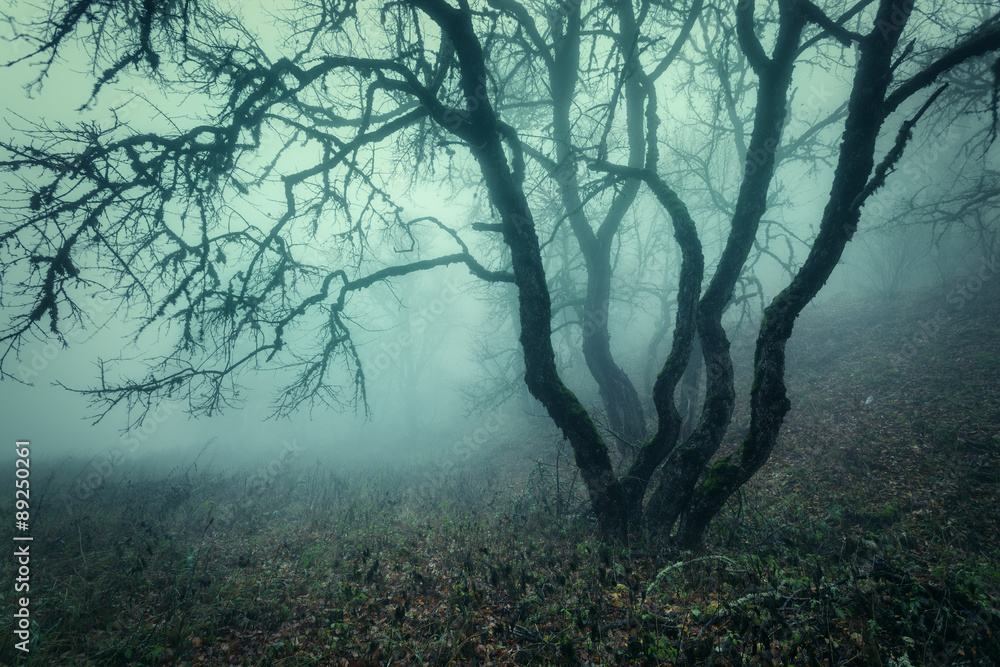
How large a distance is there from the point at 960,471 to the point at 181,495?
45.3 feet

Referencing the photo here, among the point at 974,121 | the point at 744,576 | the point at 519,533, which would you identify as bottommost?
the point at 519,533

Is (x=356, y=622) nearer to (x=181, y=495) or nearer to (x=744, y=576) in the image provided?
(x=744, y=576)

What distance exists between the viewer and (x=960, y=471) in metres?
5.24

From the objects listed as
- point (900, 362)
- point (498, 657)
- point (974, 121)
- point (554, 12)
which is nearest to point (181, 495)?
point (498, 657)

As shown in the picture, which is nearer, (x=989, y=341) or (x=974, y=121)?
(x=989, y=341)

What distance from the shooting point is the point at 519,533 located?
18.4 feet

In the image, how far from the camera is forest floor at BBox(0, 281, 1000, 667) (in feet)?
8.53

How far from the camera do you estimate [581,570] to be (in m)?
4.14

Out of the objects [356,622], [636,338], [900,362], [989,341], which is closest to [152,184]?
[356,622]

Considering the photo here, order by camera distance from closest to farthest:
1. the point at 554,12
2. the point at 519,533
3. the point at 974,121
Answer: the point at 519,533
the point at 554,12
the point at 974,121

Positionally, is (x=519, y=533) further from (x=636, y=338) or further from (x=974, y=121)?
(x=636, y=338)

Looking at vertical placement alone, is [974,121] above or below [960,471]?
above

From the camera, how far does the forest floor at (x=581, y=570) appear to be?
8.53 ft

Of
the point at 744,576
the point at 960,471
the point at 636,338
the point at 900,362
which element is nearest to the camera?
the point at 744,576
